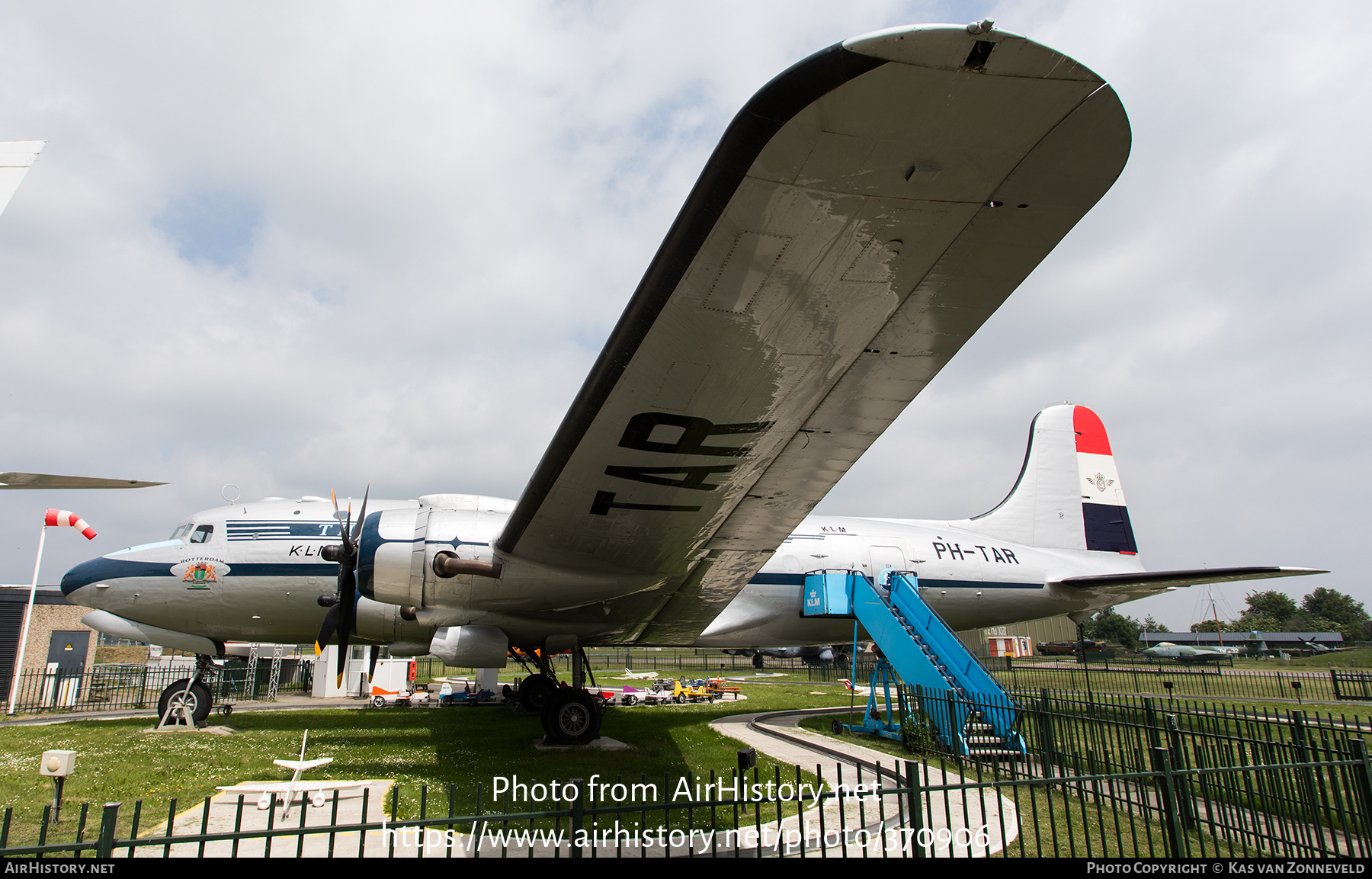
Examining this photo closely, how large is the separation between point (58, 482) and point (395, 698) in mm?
13926

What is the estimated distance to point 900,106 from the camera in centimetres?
296

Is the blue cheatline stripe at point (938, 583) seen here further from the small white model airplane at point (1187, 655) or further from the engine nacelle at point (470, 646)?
the small white model airplane at point (1187, 655)

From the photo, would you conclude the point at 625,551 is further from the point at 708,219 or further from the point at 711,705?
the point at 711,705

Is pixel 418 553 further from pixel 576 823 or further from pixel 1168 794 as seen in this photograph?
pixel 1168 794

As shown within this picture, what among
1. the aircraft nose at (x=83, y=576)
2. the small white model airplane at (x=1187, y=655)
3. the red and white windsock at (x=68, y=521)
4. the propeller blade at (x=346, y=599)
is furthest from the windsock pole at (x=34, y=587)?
the small white model airplane at (x=1187, y=655)

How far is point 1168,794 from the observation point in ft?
16.7

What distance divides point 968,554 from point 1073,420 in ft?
20.4

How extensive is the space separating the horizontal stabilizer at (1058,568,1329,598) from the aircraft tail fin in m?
1.57

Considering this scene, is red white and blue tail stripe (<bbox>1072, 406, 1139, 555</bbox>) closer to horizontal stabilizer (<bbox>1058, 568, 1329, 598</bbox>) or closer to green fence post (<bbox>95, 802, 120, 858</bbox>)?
horizontal stabilizer (<bbox>1058, 568, 1329, 598</bbox>)

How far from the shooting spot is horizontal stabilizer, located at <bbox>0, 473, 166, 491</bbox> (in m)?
7.23

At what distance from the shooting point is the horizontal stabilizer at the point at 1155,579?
13.9 meters

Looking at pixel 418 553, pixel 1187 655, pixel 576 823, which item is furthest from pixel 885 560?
pixel 1187 655
